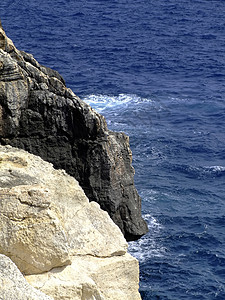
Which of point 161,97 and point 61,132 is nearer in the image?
point 61,132

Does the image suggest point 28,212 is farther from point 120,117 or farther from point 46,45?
point 46,45

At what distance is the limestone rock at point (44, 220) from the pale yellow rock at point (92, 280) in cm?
36

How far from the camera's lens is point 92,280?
848 inches

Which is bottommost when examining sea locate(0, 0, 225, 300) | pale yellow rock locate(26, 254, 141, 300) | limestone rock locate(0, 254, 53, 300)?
sea locate(0, 0, 225, 300)

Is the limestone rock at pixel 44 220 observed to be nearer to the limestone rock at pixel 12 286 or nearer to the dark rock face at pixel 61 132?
the dark rock face at pixel 61 132

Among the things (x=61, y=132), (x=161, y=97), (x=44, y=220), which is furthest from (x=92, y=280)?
(x=161, y=97)

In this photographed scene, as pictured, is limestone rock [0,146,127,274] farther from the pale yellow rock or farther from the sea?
the sea

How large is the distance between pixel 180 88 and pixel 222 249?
52.9 meters

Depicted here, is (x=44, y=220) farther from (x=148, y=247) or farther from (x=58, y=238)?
(x=148, y=247)

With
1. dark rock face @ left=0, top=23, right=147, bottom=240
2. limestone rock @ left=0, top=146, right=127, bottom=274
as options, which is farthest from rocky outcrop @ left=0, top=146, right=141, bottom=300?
dark rock face @ left=0, top=23, right=147, bottom=240

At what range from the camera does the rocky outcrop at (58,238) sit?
67.2ft

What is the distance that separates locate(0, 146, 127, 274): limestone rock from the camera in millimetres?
20531

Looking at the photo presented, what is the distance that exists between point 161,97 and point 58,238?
7716cm

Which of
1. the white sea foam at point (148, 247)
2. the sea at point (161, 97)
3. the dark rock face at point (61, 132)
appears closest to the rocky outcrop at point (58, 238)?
the dark rock face at point (61, 132)
